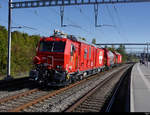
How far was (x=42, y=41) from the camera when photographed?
550 inches

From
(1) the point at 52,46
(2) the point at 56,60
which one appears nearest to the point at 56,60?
(2) the point at 56,60

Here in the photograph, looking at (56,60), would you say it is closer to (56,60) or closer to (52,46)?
(56,60)

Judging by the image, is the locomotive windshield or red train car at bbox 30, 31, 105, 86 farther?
the locomotive windshield

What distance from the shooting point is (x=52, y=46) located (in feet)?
44.3

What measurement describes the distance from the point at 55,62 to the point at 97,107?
5037mm

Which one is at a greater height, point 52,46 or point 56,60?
point 52,46

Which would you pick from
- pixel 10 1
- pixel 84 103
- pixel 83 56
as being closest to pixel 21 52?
pixel 10 1

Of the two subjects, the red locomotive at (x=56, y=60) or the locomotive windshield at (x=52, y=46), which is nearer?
the red locomotive at (x=56, y=60)

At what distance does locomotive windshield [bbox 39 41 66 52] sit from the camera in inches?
519

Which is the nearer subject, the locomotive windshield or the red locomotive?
the red locomotive

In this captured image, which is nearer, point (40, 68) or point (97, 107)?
point (97, 107)

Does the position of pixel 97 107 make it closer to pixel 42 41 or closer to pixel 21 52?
pixel 42 41

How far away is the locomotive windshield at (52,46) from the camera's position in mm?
13188

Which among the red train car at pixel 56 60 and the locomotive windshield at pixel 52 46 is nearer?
the red train car at pixel 56 60
